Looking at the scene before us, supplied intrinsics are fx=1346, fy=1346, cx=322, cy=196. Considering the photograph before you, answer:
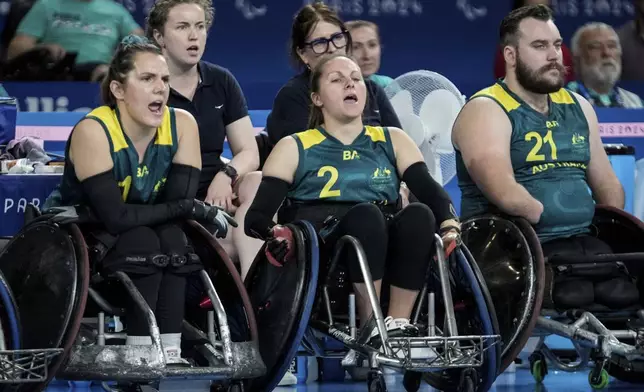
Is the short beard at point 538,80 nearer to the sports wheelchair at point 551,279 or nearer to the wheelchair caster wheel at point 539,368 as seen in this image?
the sports wheelchair at point 551,279

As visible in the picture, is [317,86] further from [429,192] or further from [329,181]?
[429,192]

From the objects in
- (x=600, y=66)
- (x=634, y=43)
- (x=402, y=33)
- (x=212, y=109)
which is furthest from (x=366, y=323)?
(x=634, y=43)

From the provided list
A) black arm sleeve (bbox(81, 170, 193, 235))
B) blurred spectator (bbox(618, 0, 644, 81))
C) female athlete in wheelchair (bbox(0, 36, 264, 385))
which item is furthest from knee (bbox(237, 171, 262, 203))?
blurred spectator (bbox(618, 0, 644, 81))

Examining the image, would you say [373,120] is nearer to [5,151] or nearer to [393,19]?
[5,151]

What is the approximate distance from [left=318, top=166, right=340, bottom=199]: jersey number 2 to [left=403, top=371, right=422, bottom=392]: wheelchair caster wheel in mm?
645

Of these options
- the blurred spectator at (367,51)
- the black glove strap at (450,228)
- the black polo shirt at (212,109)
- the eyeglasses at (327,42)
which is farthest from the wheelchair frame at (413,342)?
the blurred spectator at (367,51)

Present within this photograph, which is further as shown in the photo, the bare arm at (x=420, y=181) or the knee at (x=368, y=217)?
the bare arm at (x=420, y=181)

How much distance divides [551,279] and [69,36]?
9.70 ft

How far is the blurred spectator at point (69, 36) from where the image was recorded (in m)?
6.32

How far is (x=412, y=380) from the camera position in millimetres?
4387

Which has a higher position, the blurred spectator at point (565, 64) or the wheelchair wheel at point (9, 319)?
the blurred spectator at point (565, 64)

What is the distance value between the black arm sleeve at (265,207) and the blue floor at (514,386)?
989mm

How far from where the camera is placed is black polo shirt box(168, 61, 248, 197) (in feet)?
Answer: 15.7

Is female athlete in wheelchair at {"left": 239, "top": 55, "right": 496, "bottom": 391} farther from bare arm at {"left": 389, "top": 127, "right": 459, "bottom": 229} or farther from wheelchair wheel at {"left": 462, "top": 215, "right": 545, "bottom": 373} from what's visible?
wheelchair wheel at {"left": 462, "top": 215, "right": 545, "bottom": 373}
